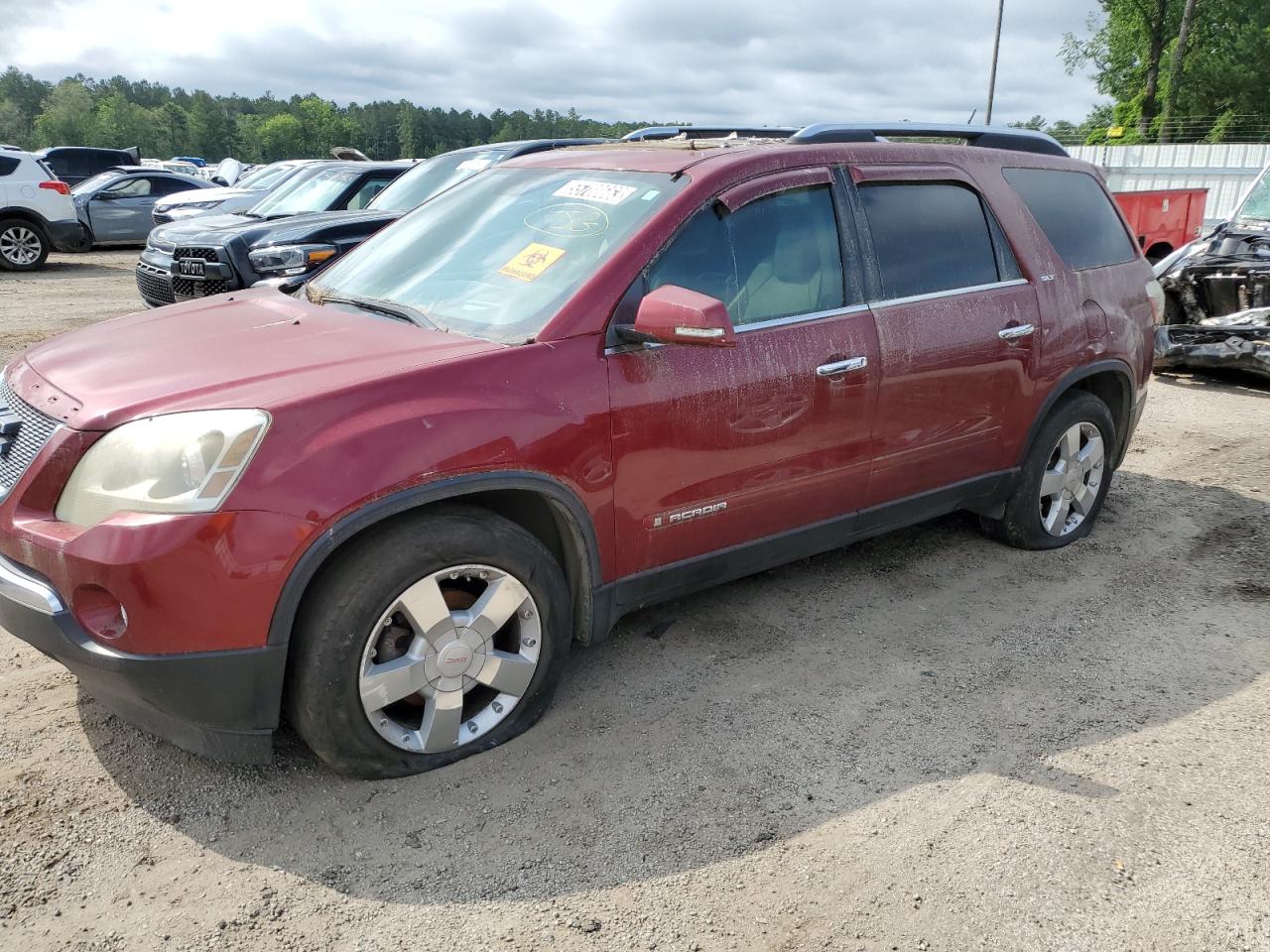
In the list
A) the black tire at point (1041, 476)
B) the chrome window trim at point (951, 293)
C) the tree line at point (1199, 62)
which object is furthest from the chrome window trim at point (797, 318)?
the tree line at point (1199, 62)

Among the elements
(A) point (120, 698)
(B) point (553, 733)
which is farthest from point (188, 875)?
(B) point (553, 733)

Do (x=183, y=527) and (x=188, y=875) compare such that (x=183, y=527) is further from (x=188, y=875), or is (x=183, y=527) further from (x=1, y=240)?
(x=1, y=240)

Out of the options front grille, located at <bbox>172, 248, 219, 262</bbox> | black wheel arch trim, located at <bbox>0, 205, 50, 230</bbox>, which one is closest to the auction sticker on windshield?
front grille, located at <bbox>172, 248, 219, 262</bbox>

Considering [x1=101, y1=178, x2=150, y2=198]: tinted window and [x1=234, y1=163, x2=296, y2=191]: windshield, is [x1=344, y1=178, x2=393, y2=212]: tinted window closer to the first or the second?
[x1=234, y1=163, x2=296, y2=191]: windshield

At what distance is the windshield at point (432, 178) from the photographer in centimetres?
905

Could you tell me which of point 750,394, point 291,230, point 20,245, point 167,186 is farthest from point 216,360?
point 167,186

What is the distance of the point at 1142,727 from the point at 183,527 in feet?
9.64

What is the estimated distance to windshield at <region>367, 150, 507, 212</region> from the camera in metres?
9.05

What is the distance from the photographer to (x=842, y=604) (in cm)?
425

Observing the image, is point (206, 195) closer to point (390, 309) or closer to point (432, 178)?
point (432, 178)

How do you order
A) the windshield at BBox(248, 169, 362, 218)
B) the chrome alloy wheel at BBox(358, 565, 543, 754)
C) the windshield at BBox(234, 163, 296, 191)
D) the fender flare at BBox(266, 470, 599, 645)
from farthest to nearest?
the windshield at BBox(234, 163, 296, 191), the windshield at BBox(248, 169, 362, 218), the chrome alloy wheel at BBox(358, 565, 543, 754), the fender flare at BBox(266, 470, 599, 645)

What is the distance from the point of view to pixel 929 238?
4.05 meters

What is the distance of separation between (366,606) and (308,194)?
8.97m

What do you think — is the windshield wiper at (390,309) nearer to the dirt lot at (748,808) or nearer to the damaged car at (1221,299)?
the dirt lot at (748,808)
